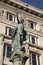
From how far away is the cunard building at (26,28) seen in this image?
37.5 m

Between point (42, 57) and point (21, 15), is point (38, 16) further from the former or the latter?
point (42, 57)

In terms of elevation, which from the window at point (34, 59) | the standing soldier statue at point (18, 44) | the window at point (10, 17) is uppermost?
the standing soldier statue at point (18, 44)

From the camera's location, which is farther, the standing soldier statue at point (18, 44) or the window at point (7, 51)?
the window at point (7, 51)

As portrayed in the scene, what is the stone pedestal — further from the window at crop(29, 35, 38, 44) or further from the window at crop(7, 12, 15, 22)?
the window at crop(7, 12, 15, 22)

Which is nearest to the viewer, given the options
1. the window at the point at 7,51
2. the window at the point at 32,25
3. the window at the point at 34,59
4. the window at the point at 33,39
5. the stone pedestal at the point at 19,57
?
the stone pedestal at the point at 19,57

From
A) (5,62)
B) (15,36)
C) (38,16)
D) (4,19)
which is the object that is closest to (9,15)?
(4,19)

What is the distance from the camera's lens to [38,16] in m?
43.8

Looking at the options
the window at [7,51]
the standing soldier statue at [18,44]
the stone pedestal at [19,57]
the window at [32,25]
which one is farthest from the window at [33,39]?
the stone pedestal at [19,57]

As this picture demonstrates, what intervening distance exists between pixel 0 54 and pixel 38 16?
1019 cm

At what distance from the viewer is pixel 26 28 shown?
41.4 metres

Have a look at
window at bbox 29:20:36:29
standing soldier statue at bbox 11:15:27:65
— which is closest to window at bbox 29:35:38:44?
window at bbox 29:20:36:29

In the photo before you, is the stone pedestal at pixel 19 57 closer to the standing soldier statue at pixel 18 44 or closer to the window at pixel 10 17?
the standing soldier statue at pixel 18 44

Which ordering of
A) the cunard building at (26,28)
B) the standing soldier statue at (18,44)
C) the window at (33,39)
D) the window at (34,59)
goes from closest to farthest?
the standing soldier statue at (18,44) → the cunard building at (26,28) → the window at (34,59) → the window at (33,39)

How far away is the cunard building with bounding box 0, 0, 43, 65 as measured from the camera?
37.5m
